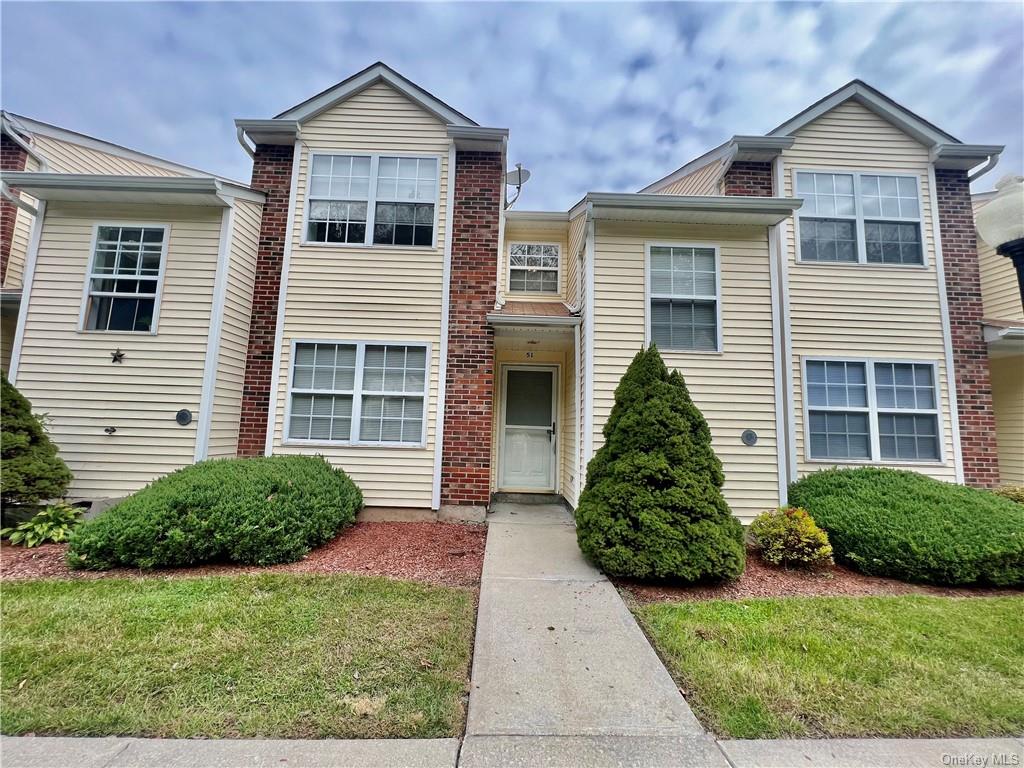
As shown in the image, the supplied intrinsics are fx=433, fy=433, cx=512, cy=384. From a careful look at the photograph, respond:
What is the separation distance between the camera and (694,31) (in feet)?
23.0

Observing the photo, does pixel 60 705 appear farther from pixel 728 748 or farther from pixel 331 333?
pixel 331 333

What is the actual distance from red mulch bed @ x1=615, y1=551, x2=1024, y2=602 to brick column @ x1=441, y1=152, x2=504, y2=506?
9.48ft

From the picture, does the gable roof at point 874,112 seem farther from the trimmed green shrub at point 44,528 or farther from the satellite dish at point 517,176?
the trimmed green shrub at point 44,528

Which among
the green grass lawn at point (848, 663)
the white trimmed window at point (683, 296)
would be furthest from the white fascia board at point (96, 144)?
the green grass lawn at point (848, 663)

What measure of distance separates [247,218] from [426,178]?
9.15 feet

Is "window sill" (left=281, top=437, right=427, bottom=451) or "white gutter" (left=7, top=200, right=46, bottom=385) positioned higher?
"white gutter" (left=7, top=200, right=46, bottom=385)

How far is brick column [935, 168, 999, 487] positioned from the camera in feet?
21.1

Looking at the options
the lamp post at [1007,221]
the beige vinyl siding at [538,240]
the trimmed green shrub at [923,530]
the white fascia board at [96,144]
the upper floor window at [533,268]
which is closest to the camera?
the lamp post at [1007,221]

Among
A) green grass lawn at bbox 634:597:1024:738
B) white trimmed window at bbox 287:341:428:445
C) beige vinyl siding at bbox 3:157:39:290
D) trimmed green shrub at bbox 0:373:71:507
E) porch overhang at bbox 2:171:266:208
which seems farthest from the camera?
beige vinyl siding at bbox 3:157:39:290

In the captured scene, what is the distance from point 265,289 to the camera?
6.75m

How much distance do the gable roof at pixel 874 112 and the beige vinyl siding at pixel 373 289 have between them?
5.69 metres

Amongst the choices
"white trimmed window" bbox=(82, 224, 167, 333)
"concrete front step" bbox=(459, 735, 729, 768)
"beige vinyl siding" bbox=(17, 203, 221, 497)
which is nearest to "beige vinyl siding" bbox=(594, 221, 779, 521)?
"concrete front step" bbox=(459, 735, 729, 768)

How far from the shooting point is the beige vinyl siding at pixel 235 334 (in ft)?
20.3

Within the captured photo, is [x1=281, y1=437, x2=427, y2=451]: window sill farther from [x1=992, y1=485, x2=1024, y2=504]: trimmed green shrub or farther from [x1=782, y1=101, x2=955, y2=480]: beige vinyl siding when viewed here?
[x1=992, y1=485, x2=1024, y2=504]: trimmed green shrub
